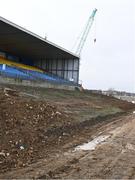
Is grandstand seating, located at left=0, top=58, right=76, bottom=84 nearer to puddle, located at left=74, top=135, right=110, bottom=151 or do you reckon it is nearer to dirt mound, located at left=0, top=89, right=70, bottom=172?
dirt mound, located at left=0, top=89, right=70, bottom=172

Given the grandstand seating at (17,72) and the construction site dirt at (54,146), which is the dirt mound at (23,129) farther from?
the grandstand seating at (17,72)

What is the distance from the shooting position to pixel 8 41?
53562mm

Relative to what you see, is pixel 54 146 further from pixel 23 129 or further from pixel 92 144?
pixel 92 144

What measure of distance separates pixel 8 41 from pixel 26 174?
44491mm

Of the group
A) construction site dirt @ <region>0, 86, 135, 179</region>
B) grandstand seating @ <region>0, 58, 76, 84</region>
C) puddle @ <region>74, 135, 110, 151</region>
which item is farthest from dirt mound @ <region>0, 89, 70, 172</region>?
grandstand seating @ <region>0, 58, 76, 84</region>

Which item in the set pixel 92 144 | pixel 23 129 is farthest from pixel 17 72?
pixel 92 144

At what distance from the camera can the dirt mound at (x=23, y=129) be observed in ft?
42.4

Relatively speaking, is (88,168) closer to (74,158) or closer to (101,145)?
(74,158)

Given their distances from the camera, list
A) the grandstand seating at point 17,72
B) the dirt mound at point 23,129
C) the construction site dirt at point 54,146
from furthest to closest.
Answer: the grandstand seating at point 17,72 → the dirt mound at point 23,129 → the construction site dirt at point 54,146

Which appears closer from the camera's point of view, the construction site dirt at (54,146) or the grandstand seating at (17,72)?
the construction site dirt at (54,146)

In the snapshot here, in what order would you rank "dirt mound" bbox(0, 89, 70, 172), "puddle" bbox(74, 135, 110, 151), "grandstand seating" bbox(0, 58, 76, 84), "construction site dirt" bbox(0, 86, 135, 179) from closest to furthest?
"construction site dirt" bbox(0, 86, 135, 179), "dirt mound" bbox(0, 89, 70, 172), "puddle" bbox(74, 135, 110, 151), "grandstand seating" bbox(0, 58, 76, 84)

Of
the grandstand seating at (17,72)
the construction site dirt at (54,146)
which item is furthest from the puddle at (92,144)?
the grandstand seating at (17,72)

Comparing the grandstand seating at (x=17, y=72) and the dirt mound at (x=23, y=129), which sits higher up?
the grandstand seating at (x=17, y=72)

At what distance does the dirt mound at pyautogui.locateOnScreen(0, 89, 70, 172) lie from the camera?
1292 centimetres
